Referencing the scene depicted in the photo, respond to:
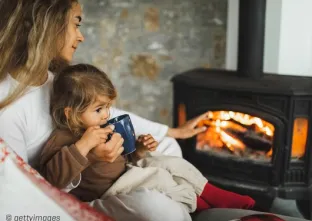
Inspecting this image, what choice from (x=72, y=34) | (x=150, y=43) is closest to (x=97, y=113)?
(x=72, y=34)

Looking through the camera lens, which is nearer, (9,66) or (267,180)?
(9,66)

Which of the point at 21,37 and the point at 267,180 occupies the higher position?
the point at 21,37

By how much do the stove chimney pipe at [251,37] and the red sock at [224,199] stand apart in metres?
0.88

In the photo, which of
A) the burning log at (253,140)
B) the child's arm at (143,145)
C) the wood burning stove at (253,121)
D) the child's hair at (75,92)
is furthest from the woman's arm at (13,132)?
the burning log at (253,140)

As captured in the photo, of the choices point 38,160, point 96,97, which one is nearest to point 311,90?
point 96,97

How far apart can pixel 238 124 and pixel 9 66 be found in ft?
4.20

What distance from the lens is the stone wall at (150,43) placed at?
265cm

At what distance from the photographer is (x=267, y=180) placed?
2.12 m

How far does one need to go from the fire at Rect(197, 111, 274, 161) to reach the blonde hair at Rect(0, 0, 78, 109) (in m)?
→ 1.08

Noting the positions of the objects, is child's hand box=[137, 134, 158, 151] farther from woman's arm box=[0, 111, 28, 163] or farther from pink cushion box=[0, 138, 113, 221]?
pink cushion box=[0, 138, 113, 221]

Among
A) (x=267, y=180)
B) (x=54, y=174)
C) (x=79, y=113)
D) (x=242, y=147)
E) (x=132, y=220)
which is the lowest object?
(x=267, y=180)

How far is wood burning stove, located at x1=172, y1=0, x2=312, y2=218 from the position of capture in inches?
78.7

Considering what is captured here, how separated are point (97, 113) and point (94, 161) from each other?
0.46ft

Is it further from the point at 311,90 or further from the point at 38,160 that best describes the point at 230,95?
the point at 38,160
